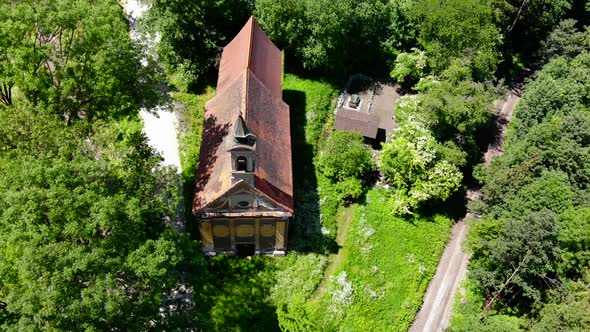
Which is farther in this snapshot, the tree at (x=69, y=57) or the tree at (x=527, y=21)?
the tree at (x=527, y=21)

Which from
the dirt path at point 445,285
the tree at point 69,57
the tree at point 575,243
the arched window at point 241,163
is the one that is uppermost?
the tree at point 69,57

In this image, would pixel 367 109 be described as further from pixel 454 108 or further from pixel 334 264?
pixel 334 264

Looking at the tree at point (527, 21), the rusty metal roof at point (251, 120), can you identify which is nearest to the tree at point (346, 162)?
the rusty metal roof at point (251, 120)

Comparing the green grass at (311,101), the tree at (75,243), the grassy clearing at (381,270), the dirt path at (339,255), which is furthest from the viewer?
the green grass at (311,101)

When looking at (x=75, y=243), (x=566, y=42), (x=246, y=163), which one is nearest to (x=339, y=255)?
(x=246, y=163)

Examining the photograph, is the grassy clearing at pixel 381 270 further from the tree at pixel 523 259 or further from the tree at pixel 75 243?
the tree at pixel 75 243

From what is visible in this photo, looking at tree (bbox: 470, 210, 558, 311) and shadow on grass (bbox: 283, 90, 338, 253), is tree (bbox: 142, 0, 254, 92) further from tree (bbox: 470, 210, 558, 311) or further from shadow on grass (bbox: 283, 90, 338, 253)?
tree (bbox: 470, 210, 558, 311)

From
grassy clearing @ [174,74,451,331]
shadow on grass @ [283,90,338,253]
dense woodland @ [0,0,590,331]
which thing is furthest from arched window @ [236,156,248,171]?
shadow on grass @ [283,90,338,253]

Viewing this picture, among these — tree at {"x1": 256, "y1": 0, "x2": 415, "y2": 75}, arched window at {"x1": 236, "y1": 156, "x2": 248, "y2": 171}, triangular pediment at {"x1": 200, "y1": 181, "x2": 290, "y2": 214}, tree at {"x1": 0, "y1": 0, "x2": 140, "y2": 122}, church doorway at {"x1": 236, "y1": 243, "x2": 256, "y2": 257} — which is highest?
tree at {"x1": 256, "y1": 0, "x2": 415, "y2": 75}
